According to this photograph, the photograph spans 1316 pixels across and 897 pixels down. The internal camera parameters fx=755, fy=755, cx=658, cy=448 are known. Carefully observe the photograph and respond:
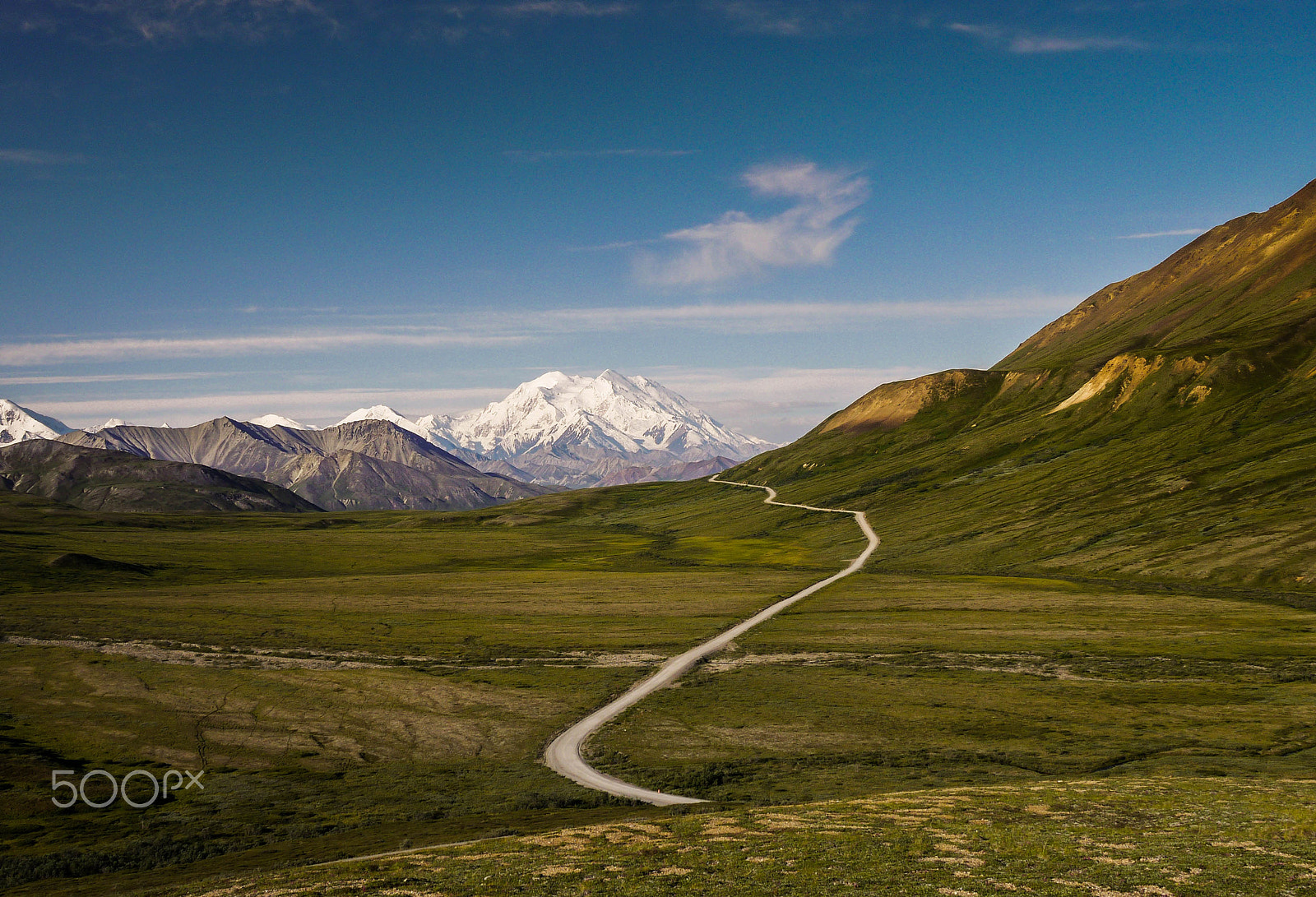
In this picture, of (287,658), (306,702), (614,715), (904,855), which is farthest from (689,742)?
(287,658)

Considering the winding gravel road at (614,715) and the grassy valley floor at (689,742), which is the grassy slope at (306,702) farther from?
the winding gravel road at (614,715)

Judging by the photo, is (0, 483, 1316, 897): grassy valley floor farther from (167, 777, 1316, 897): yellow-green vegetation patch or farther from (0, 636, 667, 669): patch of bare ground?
(0, 636, 667, 669): patch of bare ground

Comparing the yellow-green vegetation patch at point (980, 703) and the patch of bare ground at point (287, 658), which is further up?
the patch of bare ground at point (287, 658)

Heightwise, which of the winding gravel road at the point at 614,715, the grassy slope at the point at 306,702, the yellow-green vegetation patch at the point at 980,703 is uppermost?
the grassy slope at the point at 306,702

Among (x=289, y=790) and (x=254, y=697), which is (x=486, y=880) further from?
(x=254, y=697)

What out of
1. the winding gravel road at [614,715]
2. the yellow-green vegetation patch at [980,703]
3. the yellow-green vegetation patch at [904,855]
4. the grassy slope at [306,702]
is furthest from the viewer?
the yellow-green vegetation patch at [980,703]

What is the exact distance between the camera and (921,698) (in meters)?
72.8

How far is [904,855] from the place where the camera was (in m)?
32.4

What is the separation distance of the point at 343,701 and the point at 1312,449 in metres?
205

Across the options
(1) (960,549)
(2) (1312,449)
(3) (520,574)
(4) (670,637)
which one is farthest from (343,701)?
(2) (1312,449)

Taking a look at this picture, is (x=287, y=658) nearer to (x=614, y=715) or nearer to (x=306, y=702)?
(x=306, y=702)

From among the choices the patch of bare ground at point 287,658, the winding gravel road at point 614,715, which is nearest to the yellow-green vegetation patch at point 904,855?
the winding gravel road at point 614,715

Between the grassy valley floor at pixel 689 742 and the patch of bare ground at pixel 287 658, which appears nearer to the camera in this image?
the grassy valley floor at pixel 689 742

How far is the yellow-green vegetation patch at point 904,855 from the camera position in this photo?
28.7 meters
